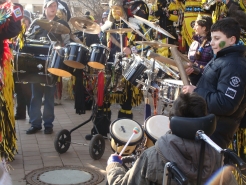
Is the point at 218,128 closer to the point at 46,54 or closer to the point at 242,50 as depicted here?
the point at 242,50

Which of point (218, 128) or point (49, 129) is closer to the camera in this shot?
point (218, 128)

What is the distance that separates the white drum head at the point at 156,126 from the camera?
3689 millimetres

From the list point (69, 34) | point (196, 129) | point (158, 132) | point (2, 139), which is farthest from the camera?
point (69, 34)

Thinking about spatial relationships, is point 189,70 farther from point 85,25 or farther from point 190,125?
point 85,25

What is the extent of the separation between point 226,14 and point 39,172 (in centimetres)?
301

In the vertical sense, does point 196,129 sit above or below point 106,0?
below

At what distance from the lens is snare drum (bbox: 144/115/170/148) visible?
367 centimetres

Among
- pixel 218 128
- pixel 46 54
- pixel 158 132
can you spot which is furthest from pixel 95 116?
pixel 218 128

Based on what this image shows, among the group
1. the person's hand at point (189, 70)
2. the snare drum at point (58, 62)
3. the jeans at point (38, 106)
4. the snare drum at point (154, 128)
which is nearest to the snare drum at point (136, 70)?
the snare drum at point (58, 62)

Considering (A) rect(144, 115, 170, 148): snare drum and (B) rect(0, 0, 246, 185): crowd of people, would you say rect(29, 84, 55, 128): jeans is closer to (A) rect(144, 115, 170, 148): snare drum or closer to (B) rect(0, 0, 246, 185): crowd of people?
(B) rect(0, 0, 246, 185): crowd of people

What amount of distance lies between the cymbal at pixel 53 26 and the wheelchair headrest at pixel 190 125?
355 cm

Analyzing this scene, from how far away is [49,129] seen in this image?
19.4 ft

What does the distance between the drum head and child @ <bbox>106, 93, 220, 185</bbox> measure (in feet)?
4.71

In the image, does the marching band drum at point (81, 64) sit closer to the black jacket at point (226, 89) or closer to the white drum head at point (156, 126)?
the white drum head at point (156, 126)
